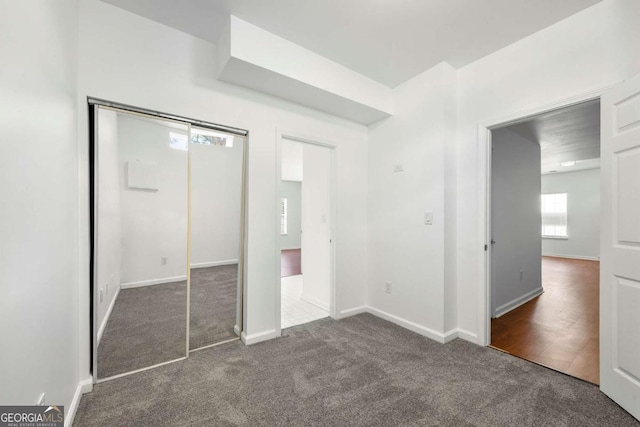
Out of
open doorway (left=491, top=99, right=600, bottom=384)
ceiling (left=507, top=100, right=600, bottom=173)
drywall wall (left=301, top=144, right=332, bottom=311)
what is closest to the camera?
open doorway (left=491, top=99, right=600, bottom=384)

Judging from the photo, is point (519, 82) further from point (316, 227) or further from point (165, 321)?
point (165, 321)

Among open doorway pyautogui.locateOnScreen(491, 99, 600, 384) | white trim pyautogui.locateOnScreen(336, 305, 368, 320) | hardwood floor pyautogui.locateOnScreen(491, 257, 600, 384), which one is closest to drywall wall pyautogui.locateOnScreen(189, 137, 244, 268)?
white trim pyautogui.locateOnScreen(336, 305, 368, 320)

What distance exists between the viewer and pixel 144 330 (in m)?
2.24

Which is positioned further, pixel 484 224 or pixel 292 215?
pixel 292 215

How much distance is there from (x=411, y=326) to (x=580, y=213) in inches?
341

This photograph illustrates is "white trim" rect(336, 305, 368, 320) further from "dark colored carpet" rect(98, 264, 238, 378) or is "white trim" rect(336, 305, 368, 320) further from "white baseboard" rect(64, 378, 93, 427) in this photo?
"white baseboard" rect(64, 378, 93, 427)

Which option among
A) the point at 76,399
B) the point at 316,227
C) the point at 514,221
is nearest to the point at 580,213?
the point at 514,221

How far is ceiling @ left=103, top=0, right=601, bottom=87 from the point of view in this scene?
6.58 ft

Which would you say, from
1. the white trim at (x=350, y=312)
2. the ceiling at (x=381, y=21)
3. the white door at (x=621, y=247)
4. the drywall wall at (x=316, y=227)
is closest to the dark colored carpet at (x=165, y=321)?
the white trim at (x=350, y=312)

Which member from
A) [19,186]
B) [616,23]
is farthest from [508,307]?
[19,186]

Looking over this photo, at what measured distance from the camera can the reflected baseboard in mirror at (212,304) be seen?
245 centimetres

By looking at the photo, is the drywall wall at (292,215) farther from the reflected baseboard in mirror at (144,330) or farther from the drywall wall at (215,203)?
the reflected baseboard in mirror at (144,330)

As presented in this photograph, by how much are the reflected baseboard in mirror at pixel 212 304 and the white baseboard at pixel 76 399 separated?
709 millimetres

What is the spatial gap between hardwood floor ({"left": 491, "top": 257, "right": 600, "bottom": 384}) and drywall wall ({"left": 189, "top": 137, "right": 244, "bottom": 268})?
2.79 meters
